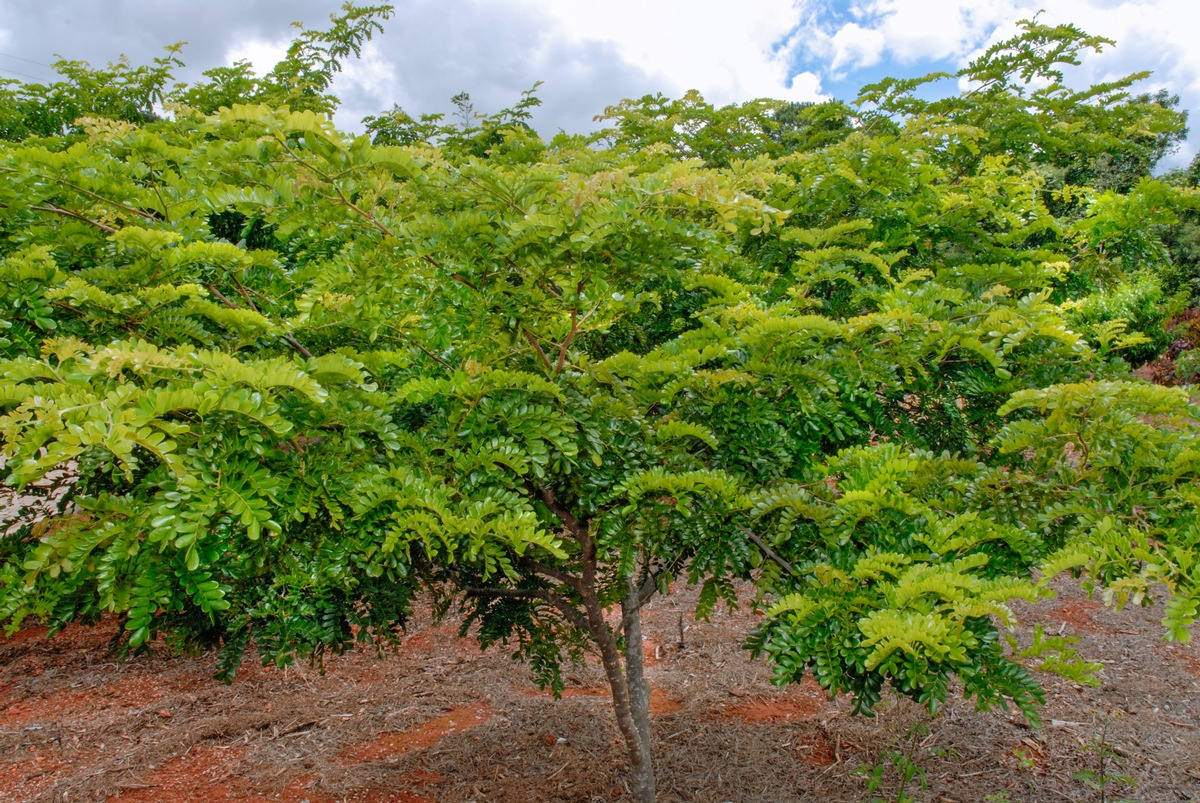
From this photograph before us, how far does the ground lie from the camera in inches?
139

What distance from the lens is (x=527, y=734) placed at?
4.00 meters

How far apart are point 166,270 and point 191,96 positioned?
4.70 metres

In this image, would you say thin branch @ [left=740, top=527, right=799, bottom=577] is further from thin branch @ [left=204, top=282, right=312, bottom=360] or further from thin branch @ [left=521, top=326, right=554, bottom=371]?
thin branch @ [left=204, top=282, right=312, bottom=360]

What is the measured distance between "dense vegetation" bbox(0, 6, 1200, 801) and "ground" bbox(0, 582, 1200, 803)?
97 cm

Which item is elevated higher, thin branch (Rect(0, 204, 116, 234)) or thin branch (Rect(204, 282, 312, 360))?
thin branch (Rect(0, 204, 116, 234))

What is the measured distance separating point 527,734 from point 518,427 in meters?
2.64

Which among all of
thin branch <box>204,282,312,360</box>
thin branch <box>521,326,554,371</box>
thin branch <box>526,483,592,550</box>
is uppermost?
thin branch <box>204,282,312,360</box>

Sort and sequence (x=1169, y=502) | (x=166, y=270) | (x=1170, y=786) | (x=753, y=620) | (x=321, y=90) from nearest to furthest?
(x=1169, y=502)
(x=166, y=270)
(x=1170, y=786)
(x=753, y=620)
(x=321, y=90)

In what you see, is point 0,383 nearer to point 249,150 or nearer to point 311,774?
point 249,150

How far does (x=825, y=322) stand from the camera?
234 cm

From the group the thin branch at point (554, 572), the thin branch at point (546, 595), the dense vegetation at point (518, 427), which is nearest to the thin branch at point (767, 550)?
the dense vegetation at point (518, 427)

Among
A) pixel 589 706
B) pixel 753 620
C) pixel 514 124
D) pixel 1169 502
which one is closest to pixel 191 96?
pixel 514 124

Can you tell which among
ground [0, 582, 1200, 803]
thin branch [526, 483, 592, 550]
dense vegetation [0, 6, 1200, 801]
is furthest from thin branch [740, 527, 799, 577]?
ground [0, 582, 1200, 803]

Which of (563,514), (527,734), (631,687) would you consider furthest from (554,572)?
(527,734)
